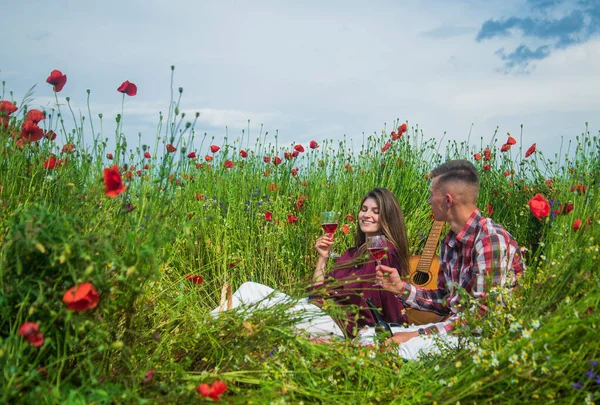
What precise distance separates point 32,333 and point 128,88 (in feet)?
4.25

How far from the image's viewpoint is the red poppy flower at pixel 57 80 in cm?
292

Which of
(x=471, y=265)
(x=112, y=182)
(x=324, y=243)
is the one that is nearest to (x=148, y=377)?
(x=112, y=182)

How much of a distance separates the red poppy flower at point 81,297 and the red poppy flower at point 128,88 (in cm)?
118

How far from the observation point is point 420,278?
4.32 metres

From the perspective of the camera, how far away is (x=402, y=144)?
615cm

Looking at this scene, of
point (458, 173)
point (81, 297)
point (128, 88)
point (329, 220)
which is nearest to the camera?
point (81, 297)

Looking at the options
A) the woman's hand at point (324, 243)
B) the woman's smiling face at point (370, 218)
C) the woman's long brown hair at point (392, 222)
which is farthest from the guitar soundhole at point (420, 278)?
the woman's hand at point (324, 243)

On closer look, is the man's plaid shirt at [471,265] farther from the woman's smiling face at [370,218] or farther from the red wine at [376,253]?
the woman's smiling face at [370,218]

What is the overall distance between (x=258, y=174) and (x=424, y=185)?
1630 mm

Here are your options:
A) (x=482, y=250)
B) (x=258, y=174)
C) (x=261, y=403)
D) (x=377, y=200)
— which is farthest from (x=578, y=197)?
(x=258, y=174)

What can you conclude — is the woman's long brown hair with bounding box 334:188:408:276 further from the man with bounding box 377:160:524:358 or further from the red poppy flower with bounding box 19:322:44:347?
the red poppy flower with bounding box 19:322:44:347

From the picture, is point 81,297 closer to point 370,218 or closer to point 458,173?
point 458,173

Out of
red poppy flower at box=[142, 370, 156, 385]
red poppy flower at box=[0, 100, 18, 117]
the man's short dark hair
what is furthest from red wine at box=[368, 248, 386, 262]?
red poppy flower at box=[0, 100, 18, 117]

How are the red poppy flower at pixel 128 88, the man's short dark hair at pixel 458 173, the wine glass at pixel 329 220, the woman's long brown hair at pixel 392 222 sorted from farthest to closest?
the woman's long brown hair at pixel 392 222 < the wine glass at pixel 329 220 < the man's short dark hair at pixel 458 173 < the red poppy flower at pixel 128 88
